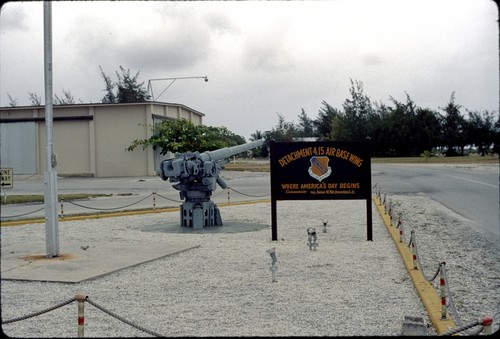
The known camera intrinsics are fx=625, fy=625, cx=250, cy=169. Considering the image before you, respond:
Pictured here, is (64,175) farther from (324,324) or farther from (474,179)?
(474,179)

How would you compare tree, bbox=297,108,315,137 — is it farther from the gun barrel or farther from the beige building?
the beige building

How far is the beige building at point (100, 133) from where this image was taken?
5.21m

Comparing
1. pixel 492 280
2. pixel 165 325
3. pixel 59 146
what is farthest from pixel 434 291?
pixel 59 146

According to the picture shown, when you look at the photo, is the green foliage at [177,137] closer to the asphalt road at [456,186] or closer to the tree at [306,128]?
the tree at [306,128]

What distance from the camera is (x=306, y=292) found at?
766 centimetres

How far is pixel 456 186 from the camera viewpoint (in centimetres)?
2953

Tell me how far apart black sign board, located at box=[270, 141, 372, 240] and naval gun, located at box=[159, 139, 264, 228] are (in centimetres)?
174

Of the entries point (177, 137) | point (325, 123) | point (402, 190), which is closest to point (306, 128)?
point (325, 123)

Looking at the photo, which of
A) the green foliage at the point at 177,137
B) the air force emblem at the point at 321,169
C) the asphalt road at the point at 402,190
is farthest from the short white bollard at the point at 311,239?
the asphalt road at the point at 402,190

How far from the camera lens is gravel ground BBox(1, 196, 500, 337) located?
6.05 m

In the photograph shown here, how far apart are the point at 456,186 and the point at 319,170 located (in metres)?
18.2

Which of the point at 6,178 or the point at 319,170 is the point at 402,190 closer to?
the point at 319,170

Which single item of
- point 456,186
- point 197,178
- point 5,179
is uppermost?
point 5,179

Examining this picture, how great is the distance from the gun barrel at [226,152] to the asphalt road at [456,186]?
608 centimetres
